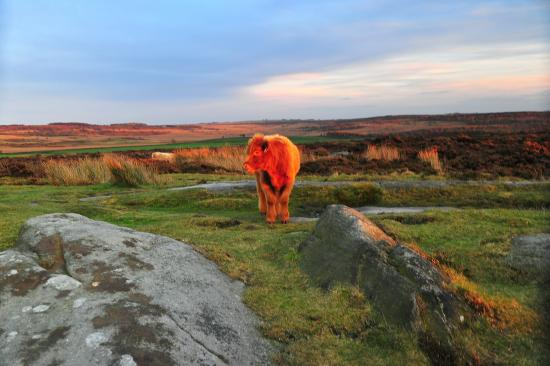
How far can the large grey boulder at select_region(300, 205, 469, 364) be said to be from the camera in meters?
5.37

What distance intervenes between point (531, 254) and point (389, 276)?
11.8ft

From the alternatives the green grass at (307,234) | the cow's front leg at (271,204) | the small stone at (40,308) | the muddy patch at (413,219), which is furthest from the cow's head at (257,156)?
the small stone at (40,308)

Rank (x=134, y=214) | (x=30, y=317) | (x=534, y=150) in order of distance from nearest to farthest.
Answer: (x=30, y=317) → (x=134, y=214) → (x=534, y=150)

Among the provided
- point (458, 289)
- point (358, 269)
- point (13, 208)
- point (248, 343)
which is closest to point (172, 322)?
point (248, 343)

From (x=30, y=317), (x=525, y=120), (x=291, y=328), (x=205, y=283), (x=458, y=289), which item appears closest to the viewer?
(x=30, y=317)

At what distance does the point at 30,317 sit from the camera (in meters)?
4.66

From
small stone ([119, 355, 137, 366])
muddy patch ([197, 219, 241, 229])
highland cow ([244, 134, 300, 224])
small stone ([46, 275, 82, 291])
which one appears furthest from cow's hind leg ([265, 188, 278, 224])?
small stone ([119, 355, 137, 366])

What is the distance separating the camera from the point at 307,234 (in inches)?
381

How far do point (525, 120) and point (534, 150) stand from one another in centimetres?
7557

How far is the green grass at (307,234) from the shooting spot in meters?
5.21

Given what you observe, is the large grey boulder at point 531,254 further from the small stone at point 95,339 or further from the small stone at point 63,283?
the small stone at point 63,283

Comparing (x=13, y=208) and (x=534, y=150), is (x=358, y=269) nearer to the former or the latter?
(x=13, y=208)

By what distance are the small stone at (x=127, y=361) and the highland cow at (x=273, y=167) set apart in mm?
7708

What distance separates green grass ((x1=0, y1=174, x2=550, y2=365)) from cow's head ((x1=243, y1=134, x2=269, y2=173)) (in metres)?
1.62
